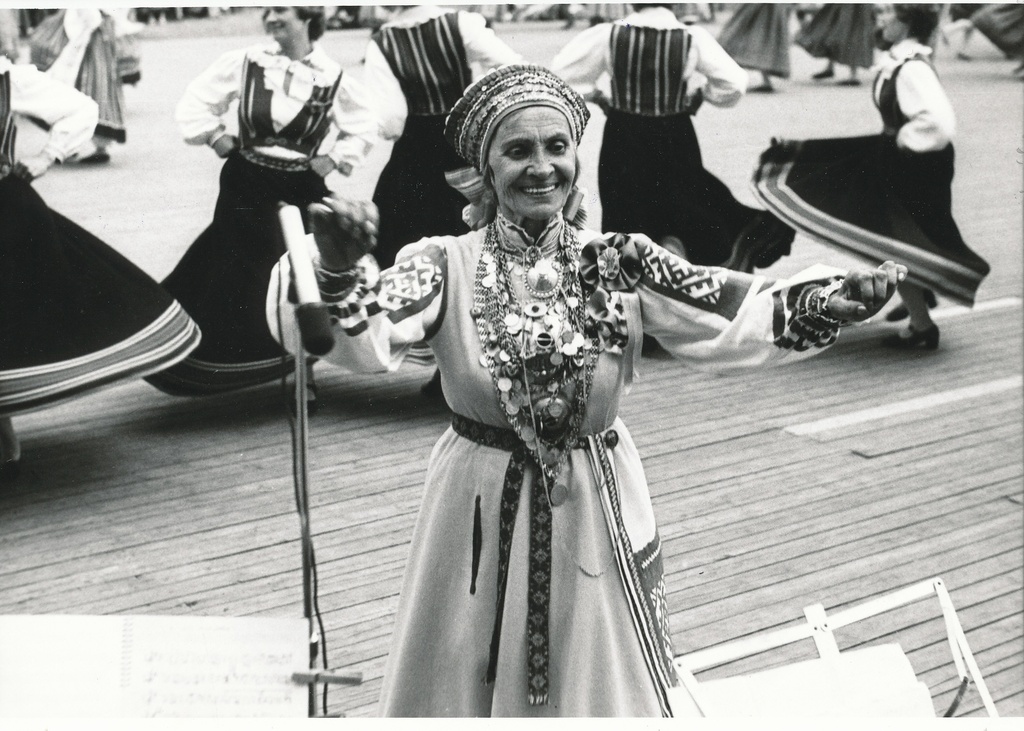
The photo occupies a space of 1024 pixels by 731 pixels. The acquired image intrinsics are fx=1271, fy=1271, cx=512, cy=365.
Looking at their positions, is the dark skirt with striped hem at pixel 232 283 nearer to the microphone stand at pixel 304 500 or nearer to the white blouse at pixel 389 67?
the white blouse at pixel 389 67

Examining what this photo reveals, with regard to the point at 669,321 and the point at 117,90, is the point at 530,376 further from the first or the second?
the point at 117,90

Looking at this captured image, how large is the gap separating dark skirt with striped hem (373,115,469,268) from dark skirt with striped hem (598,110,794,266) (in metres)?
1.09

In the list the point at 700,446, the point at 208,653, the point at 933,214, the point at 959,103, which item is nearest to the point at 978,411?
the point at 933,214

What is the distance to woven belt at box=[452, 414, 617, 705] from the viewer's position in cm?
232

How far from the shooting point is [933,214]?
19.0ft

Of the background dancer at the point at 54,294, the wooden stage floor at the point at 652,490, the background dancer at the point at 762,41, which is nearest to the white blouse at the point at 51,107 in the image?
the background dancer at the point at 54,294

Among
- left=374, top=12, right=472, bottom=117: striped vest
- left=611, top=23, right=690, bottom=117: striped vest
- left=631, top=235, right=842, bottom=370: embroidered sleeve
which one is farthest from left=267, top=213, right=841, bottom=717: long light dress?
left=611, top=23, right=690, bottom=117: striped vest

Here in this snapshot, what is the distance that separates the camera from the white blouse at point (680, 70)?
558cm

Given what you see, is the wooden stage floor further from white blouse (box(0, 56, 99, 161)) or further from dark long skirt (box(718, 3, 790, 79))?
dark long skirt (box(718, 3, 790, 79))

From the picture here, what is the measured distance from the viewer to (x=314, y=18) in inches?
187

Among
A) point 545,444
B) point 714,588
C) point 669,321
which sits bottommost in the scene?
point 714,588

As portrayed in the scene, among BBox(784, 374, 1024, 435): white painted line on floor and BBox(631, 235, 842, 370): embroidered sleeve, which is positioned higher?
BBox(631, 235, 842, 370): embroidered sleeve

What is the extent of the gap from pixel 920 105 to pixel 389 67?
2.40 metres

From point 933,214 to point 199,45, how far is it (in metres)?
6.40
